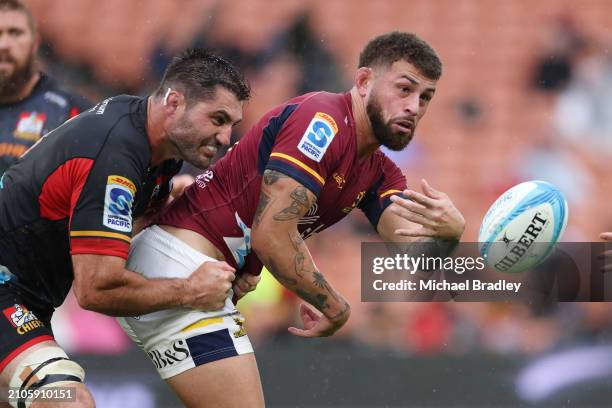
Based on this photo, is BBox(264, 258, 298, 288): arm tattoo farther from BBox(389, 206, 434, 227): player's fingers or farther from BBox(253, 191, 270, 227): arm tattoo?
BBox(389, 206, 434, 227): player's fingers

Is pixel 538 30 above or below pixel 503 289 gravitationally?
above

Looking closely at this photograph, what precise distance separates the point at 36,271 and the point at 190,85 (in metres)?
1.15

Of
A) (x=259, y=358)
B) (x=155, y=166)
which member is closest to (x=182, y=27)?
(x=259, y=358)

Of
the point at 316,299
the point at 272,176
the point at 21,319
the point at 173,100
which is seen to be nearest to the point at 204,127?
the point at 173,100

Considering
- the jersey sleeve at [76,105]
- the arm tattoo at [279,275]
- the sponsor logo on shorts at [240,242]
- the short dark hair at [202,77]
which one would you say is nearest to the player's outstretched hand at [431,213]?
the arm tattoo at [279,275]

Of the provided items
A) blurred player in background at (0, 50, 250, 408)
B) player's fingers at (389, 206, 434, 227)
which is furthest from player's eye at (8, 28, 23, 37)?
player's fingers at (389, 206, 434, 227)

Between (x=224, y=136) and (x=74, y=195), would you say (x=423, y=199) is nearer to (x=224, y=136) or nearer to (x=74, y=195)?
(x=224, y=136)

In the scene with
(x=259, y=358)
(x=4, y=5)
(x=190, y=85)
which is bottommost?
(x=259, y=358)

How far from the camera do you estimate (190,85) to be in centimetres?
476

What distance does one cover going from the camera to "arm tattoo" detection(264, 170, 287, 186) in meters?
4.63

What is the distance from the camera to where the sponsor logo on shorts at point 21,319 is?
462cm

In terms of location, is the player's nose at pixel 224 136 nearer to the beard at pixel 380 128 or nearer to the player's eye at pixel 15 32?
the beard at pixel 380 128

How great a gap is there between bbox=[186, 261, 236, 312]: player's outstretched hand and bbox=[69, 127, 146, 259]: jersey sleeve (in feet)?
1.19

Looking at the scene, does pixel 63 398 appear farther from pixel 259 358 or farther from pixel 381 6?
pixel 381 6
